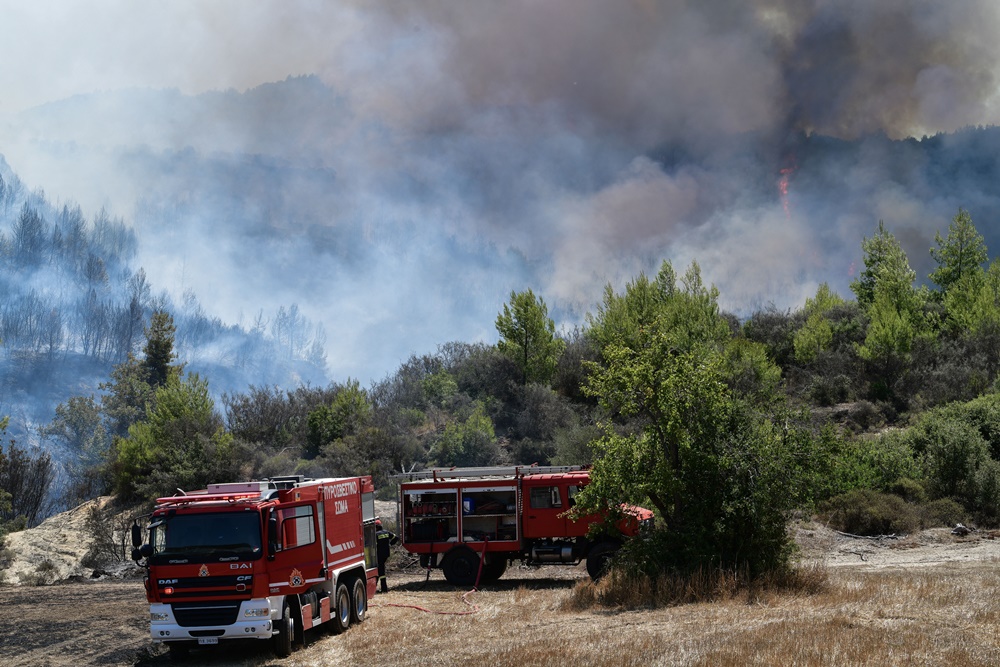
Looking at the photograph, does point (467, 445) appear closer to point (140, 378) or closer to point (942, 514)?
point (942, 514)

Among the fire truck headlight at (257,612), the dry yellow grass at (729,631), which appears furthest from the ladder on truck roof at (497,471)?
the fire truck headlight at (257,612)

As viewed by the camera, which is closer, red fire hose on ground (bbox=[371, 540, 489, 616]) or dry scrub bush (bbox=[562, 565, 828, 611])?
dry scrub bush (bbox=[562, 565, 828, 611])

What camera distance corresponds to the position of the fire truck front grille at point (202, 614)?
54.9 ft

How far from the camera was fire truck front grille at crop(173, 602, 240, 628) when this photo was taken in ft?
54.9

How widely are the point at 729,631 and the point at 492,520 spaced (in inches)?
538

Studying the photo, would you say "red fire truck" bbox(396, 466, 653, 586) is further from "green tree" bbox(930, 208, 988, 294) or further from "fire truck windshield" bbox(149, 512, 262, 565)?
"green tree" bbox(930, 208, 988, 294)

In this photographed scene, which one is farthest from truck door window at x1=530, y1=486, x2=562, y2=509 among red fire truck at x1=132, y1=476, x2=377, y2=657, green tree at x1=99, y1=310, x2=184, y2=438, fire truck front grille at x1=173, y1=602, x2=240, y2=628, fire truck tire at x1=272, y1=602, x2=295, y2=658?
green tree at x1=99, y1=310, x2=184, y2=438

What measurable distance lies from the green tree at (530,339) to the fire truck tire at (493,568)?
4164 cm

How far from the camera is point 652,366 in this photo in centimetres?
2291

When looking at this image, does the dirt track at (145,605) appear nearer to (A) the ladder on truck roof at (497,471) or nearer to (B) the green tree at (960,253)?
(A) the ladder on truck roof at (497,471)

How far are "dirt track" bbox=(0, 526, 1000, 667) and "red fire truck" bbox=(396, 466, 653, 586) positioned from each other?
3.28ft

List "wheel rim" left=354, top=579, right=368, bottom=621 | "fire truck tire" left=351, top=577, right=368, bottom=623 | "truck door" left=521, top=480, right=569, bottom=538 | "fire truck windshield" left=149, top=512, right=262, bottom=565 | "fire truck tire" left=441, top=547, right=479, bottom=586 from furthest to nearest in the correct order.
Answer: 1. "fire truck tire" left=441, top=547, right=479, bottom=586
2. "truck door" left=521, top=480, right=569, bottom=538
3. "wheel rim" left=354, top=579, right=368, bottom=621
4. "fire truck tire" left=351, top=577, right=368, bottom=623
5. "fire truck windshield" left=149, top=512, right=262, bottom=565

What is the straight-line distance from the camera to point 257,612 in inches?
656

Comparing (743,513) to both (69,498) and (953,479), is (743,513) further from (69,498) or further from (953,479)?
(69,498)
